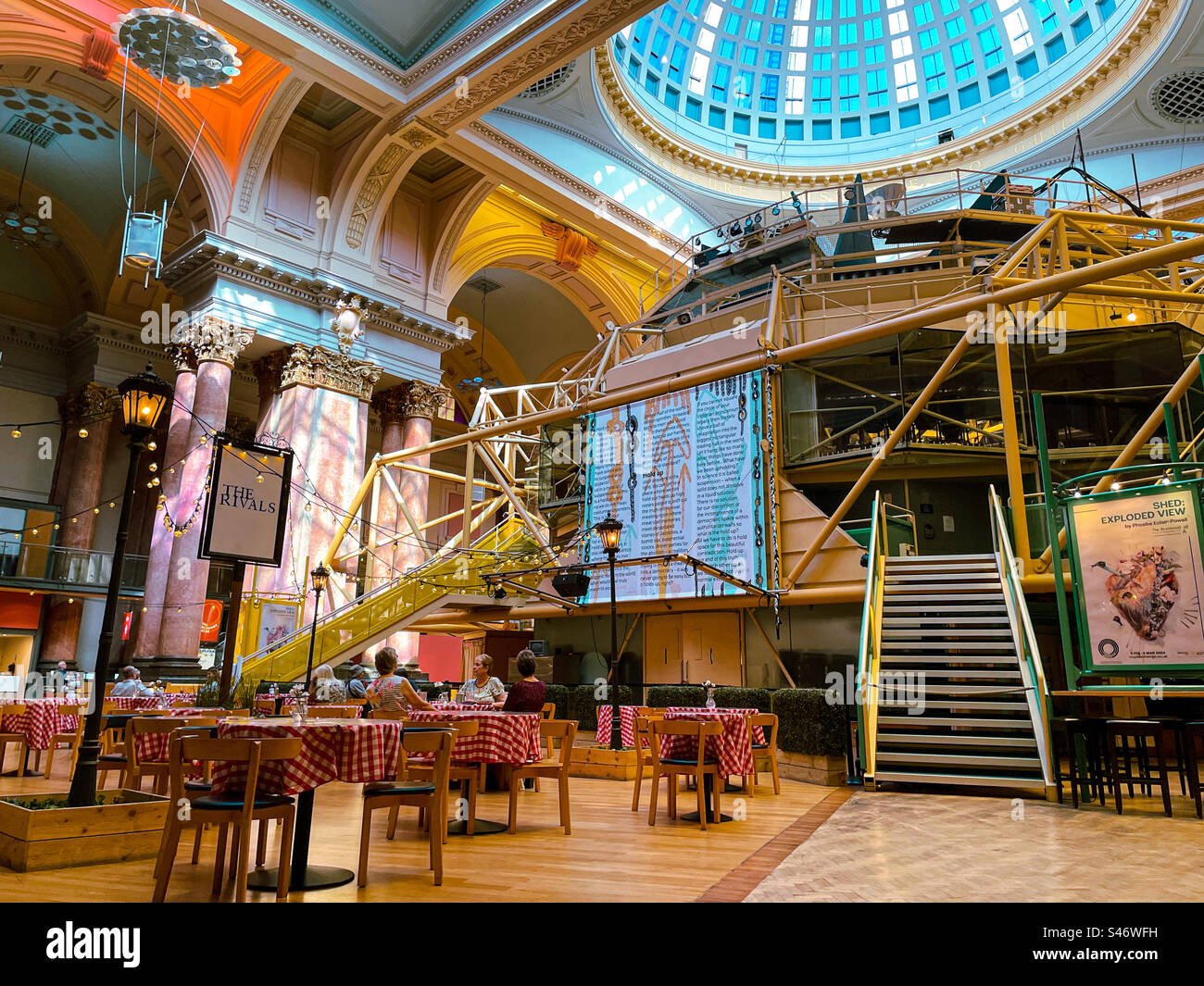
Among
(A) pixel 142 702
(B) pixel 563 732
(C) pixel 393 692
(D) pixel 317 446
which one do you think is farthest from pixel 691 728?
(D) pixel 317 446

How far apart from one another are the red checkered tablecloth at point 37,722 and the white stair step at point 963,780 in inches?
370

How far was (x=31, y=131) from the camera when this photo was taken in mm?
20422

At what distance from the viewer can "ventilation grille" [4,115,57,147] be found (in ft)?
65.8

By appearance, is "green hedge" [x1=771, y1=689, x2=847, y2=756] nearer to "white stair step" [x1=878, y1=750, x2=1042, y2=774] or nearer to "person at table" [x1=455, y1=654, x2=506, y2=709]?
"white stair step" [x1=878, y1=750, x2=1042, y2=774]

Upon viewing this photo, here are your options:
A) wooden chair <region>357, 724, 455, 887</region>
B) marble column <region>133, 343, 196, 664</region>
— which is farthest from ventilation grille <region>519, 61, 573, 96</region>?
wooden chair <region>357, 724, 455, 887</region>

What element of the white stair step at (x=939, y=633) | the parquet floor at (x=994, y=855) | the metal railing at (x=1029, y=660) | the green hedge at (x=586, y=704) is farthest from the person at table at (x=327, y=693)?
the metal railing at (x=1029, y=660)

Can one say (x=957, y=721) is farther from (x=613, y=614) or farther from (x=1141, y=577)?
(x=613, y=614)

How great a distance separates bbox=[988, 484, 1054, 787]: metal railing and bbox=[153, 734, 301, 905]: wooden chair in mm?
6692

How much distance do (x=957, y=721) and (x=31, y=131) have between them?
24708 millimetres

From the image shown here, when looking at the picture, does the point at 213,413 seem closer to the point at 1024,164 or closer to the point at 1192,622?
the point at 1192,622

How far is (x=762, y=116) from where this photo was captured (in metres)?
31.2

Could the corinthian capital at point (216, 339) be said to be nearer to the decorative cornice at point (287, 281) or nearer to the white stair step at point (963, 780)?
the decorative cornice at point (287, 281)
